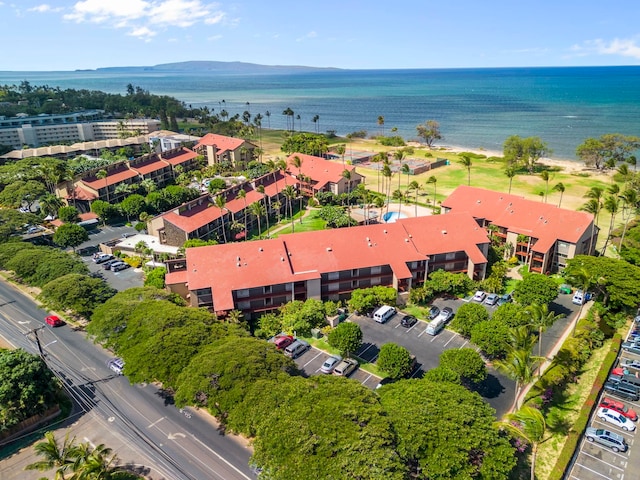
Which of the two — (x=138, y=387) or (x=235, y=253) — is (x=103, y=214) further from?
(x=138, y=387)

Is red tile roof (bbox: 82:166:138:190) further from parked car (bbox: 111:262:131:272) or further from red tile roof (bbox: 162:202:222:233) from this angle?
parked car (bbox: 111:262:131:272)

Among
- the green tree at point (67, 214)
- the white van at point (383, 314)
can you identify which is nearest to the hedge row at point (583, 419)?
the white van at point (383, 314)

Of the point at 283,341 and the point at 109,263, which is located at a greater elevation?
the point at 109,263

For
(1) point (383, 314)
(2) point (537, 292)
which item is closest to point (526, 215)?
(2) point (537, 292)

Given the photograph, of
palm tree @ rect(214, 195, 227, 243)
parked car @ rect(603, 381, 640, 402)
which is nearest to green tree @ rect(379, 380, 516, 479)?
parked car @ rect(603, 381, 640, 402)

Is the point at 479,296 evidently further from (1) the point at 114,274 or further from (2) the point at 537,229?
(1) the point at 114,274

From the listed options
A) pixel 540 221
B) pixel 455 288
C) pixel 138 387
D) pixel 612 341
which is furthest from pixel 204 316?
pixel 540 221
